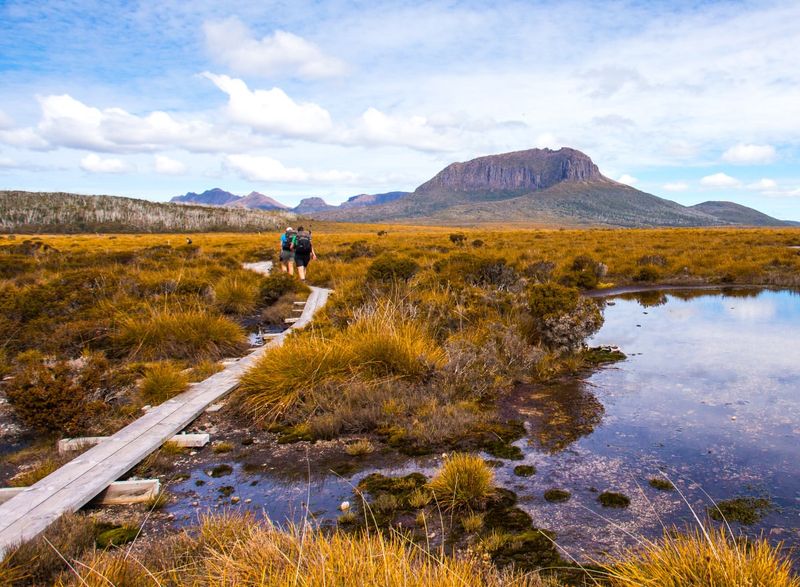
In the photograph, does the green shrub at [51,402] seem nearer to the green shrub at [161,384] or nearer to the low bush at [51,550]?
the green shrub at [161,384]

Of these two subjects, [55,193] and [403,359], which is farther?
[55,193]

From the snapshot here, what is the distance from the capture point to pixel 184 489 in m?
5.03

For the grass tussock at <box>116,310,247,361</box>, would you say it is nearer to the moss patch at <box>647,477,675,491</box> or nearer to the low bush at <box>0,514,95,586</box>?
the low bush at <box>0,514,95,586</box>

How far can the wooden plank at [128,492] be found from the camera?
15.4ft

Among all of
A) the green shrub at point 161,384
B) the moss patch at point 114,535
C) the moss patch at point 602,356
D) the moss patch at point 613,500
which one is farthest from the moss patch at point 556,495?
the green shrub at point 161,384

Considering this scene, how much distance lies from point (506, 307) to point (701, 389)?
164 inches

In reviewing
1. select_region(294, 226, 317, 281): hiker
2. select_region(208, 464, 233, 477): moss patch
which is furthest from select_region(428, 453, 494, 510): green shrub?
select_region(294, 226, 317, 281): hiker

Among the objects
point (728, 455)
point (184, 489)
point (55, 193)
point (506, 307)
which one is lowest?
point (184, 489)

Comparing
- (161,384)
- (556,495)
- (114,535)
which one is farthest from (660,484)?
(161,384)

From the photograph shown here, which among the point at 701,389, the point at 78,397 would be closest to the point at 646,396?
the point at 701,389

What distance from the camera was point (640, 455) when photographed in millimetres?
Result: 5621

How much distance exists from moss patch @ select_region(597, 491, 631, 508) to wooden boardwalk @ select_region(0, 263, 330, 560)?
4635 millimetres

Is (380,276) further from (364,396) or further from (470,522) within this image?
(470,522)

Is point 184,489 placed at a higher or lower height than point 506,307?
lower
